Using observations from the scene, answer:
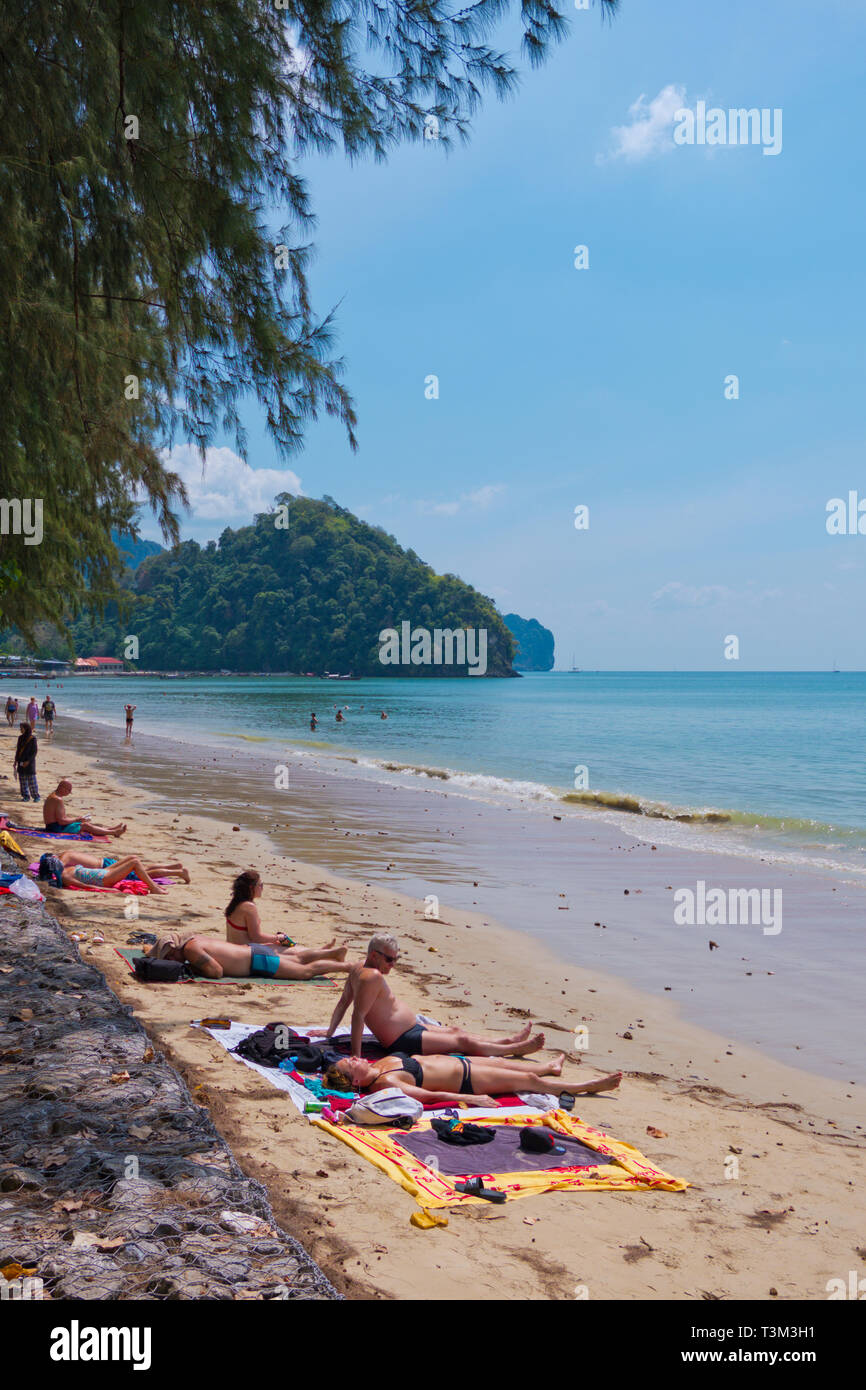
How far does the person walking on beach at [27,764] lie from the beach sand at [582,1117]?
845cm

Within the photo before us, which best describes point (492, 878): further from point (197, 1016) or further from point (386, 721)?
point (386, 721)

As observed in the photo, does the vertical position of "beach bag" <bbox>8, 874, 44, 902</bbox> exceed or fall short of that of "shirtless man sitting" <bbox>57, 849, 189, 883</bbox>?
it exceeds it

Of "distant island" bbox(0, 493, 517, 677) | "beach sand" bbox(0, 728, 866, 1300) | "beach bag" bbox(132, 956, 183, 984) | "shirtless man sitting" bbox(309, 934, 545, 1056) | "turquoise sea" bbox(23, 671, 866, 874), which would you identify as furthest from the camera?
"distant island" bbox(0, 493, 517, 677)

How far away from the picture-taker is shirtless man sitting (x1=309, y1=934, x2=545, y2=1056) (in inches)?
233

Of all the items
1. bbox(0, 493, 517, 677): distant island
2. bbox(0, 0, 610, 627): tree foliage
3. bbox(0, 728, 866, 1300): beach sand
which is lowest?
bbox(0, 728, 866, 1300): beach sand

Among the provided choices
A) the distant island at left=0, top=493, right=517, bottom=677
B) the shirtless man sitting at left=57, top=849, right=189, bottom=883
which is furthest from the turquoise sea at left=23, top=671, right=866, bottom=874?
the distant island at left=0, top=493, right=517, bottom=677

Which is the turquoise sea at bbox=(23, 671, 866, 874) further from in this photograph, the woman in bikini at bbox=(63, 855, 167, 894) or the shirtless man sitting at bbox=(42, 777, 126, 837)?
the woman in bikini at bbox=(63, 855, 167, 894)

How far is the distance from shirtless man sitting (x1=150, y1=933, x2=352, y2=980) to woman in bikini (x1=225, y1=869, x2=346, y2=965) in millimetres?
56

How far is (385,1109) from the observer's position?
16.6 ft

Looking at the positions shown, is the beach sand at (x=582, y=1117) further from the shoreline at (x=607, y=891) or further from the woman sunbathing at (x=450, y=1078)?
the shoreline at (x=607, y=891)

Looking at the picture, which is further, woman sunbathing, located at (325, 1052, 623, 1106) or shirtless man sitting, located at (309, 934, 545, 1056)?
shirtless man sitting, located at (309, 934, 545, 1056)

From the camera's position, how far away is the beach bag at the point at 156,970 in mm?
7180

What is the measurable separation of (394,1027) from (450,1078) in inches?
21.8
